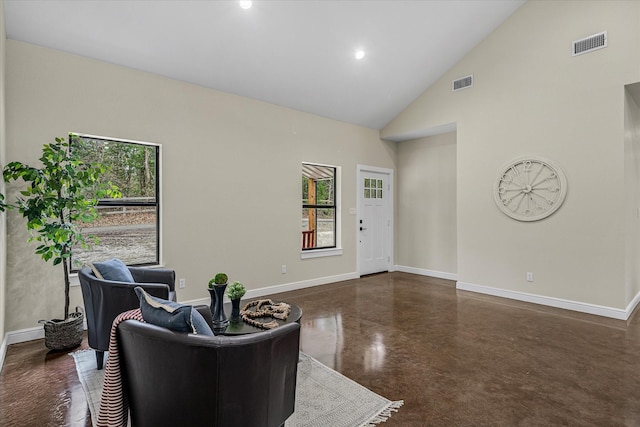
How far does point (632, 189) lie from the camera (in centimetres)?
428

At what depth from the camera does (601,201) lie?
409 cm

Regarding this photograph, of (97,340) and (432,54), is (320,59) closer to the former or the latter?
(432,54)

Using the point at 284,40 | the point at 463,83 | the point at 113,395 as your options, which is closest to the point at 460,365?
the point at 113,395

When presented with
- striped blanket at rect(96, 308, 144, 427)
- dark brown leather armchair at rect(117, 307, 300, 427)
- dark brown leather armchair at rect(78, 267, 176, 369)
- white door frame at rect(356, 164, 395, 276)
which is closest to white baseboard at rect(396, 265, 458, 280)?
white door frame at rect(356, 164, 395, 276)

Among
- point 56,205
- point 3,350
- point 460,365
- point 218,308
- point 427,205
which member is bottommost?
point 460,365

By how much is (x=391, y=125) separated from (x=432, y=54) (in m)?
1.57

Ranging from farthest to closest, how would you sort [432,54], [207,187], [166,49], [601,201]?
1. [432,54]
2. [207,187]
3. [601,201]
4. [166,49]

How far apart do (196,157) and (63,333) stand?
232 centimetres

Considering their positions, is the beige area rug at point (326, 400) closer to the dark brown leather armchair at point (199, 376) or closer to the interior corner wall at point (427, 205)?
the dark brown leather armchair at point (199, 376)

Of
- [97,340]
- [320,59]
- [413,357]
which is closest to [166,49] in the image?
[320,59]

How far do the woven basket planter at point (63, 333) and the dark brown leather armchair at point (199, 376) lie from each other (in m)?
1.99

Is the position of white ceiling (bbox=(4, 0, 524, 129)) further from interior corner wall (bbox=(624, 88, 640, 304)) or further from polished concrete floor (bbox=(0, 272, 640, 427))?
polished concrete floor (bbox=(0, 272, 640, 427))

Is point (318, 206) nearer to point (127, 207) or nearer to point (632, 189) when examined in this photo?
point (127, 207)

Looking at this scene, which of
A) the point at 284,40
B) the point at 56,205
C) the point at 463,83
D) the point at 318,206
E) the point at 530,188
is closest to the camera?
the point at 56,205
